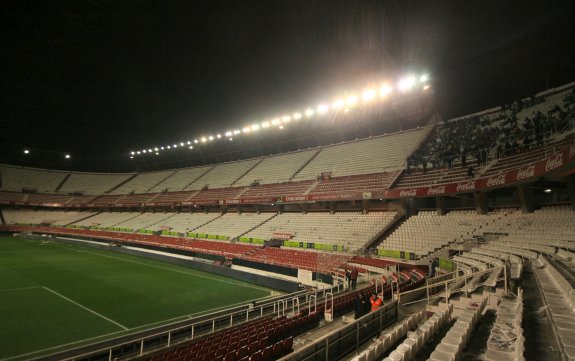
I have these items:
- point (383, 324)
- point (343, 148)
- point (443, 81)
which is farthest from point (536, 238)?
point (343, 148)

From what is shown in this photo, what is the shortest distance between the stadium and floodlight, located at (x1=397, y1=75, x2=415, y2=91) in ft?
0.28

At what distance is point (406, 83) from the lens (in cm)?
2508

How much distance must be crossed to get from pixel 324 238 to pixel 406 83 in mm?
14574

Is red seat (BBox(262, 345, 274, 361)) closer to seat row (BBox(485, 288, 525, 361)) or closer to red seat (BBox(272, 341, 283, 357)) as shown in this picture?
red seat (BBox(272, 341, 283, 357))

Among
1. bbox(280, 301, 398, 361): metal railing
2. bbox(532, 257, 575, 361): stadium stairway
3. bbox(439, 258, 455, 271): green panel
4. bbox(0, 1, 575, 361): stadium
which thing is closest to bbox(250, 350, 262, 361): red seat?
bbox(0, 1, 575, 361): stadium

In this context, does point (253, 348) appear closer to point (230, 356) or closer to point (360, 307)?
point (230, 356)

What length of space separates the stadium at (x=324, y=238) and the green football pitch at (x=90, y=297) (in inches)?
5.3

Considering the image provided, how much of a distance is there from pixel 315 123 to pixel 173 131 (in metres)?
20.2

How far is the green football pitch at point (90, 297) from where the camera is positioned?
11078 mm

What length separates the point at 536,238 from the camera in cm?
1276

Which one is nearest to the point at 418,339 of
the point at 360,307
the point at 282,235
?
the point at 360,307

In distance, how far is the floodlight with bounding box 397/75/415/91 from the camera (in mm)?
24600

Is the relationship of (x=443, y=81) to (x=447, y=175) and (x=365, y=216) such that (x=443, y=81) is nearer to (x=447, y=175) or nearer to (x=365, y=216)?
(x=447, y=175)

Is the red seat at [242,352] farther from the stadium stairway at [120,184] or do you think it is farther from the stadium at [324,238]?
the stadium stairway at [120,184]
